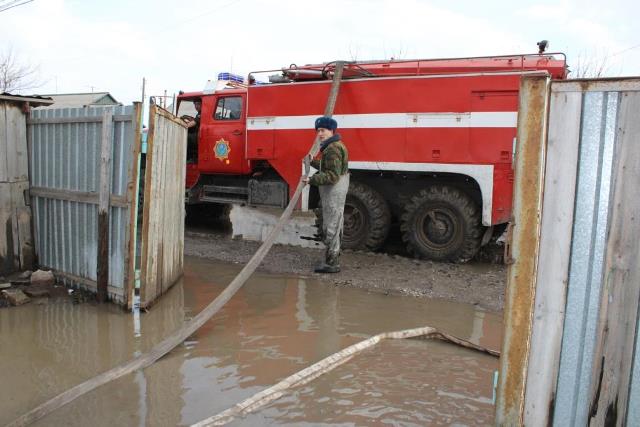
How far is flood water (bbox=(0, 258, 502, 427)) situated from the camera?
3125 millimetres

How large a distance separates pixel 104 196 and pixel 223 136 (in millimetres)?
4190

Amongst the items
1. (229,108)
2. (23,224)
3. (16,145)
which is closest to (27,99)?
(16,145)

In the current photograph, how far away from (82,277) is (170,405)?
274 cm

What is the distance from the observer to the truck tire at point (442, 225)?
7219 millimetres

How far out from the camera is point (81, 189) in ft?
17.6

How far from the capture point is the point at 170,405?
321cm

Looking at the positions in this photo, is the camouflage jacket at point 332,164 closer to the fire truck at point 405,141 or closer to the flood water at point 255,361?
the fire truck at point 405,141

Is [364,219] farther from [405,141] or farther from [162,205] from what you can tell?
[162,205]

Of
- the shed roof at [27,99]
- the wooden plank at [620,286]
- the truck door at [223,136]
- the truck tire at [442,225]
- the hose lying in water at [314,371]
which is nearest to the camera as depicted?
the wooden plank at [620,286]

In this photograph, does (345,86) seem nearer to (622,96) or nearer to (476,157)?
(476,157)

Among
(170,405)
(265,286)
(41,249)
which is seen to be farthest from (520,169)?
(41,249)

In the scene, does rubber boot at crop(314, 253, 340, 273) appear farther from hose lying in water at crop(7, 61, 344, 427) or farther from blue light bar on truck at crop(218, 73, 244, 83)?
blue light bar on truck at crop(218, 73, 244, 83)

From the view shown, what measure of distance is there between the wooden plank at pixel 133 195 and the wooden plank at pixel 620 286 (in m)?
3.92

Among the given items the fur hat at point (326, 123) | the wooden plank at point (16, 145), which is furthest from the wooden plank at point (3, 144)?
the fur hat at point (326, 123)
